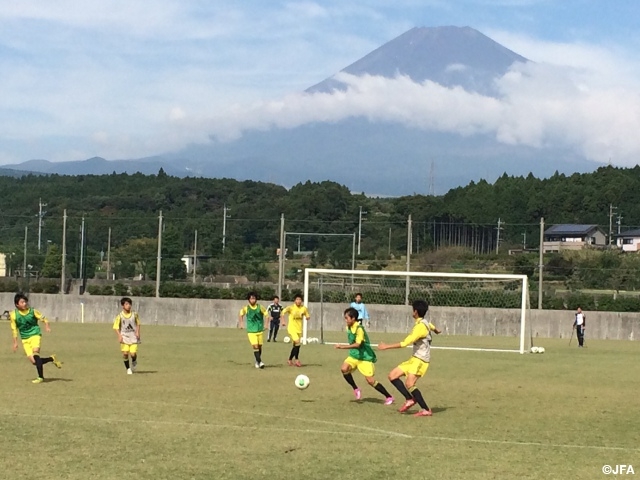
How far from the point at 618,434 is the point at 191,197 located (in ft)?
270

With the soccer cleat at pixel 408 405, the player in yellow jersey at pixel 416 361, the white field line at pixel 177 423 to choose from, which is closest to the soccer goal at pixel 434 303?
the soccer cleat at pixel 408 405

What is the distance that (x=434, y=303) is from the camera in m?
44.2

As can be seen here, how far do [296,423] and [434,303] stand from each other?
31418 millimetres

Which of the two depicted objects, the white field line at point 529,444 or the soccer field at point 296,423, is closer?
the soccer field at point 296,423

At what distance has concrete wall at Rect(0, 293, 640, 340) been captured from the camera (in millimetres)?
41719

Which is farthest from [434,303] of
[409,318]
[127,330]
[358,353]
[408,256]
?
[358,353]

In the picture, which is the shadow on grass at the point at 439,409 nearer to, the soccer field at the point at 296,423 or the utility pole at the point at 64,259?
the soccer field at the point at 296,423

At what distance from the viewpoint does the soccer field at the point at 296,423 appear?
10.1 metres

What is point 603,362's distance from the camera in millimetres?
27344

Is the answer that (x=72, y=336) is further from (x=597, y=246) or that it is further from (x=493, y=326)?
(x=597, y=246)

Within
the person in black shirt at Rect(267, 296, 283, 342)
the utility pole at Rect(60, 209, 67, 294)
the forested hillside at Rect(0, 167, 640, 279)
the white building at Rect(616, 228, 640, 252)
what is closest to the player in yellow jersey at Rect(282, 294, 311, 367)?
the person in black shirt at Rect(267, 296, 283, 342)

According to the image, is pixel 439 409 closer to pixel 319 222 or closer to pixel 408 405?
pixel 408 405

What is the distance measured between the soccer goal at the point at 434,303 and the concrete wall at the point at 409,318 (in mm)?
42

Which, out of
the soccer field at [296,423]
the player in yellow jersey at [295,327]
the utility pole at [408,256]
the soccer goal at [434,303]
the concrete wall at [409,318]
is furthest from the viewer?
the utility pole at [408,256]
